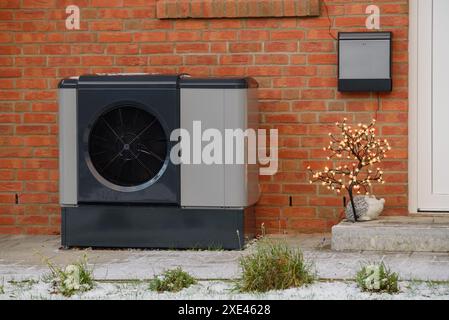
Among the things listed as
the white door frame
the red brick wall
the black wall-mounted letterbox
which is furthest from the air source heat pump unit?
the white door frame

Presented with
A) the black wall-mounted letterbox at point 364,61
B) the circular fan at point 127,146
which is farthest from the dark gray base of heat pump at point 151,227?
the black wall-mounted letterbox at point 364,61

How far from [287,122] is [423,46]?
47.6 inches

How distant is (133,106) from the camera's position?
8.91 m

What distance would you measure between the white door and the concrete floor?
967 millimetres

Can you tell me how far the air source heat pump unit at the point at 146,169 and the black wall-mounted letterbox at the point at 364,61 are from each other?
0.86m

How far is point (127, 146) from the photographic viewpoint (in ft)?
29.3

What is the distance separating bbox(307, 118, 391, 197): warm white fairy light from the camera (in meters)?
9.23

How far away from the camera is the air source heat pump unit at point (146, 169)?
8844 mm

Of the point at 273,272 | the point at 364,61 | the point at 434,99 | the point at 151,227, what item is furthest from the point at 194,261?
the point at 434,99

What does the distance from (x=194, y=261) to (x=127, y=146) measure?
1084 mm

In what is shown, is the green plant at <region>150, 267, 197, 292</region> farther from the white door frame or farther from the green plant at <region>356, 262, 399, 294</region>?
the white door frame

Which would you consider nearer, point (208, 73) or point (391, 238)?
point (391, 238)

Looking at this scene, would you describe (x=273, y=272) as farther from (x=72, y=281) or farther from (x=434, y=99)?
(x=434, y=99)

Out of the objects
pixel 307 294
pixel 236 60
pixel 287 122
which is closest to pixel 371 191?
pixel 287 122
